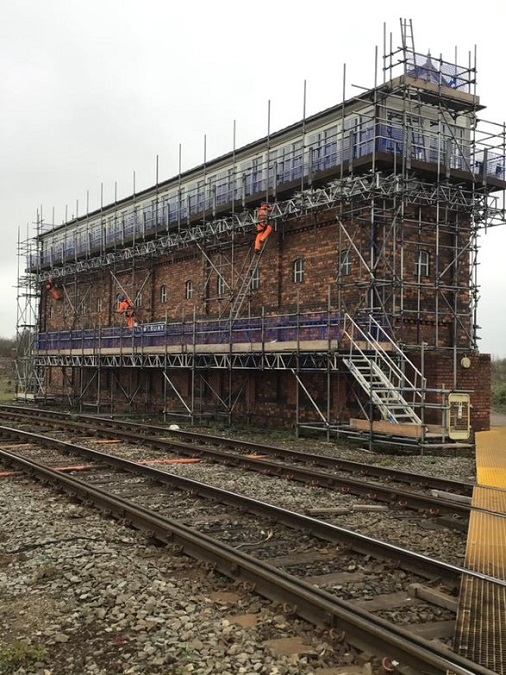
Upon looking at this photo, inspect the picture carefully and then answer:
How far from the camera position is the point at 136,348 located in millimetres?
26625

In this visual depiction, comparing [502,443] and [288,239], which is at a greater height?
[288,239]

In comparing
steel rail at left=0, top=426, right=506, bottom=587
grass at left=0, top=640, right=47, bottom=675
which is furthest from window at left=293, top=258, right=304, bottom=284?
grass at left=0, top=640, right=47, bottom=675

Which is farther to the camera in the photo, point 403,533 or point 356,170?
point 356,170

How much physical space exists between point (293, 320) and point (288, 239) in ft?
13.6

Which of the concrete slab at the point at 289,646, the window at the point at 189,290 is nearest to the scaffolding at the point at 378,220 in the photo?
the window at the point at 189,290

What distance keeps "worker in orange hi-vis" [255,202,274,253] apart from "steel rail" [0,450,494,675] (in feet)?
51.2

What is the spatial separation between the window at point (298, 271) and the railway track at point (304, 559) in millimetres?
12694

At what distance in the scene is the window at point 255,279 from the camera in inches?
958

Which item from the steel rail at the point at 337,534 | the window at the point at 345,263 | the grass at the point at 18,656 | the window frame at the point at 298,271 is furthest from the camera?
the window frame at the point at 298,271

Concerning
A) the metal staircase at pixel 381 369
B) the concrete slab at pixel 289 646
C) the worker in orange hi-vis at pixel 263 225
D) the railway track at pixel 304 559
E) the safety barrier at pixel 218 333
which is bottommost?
the concrete slab at pixel 289 646

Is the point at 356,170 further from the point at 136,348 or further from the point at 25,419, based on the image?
the point at 25,419

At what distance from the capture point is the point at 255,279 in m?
24.5

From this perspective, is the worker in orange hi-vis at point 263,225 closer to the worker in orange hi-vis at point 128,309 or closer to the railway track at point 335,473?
the railway track at point 335,473

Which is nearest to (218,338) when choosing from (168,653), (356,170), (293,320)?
(293,320)
